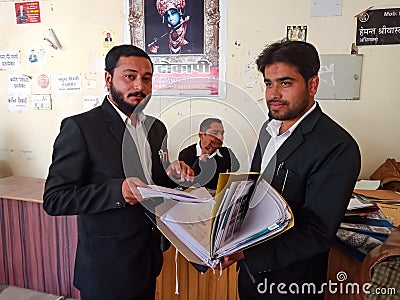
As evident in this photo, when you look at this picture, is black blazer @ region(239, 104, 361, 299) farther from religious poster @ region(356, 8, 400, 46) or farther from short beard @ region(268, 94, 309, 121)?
religious poster @ region(356, 8, 400, 46)

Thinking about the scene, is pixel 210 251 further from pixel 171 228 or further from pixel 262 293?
pixel 262 293

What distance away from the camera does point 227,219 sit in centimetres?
79

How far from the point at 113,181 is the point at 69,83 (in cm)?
171

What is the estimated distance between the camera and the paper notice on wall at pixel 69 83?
99.3 inches

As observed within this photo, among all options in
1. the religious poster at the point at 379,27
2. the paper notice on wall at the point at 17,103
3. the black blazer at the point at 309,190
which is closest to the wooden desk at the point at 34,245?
the paper notice on wall at the point at 17,103

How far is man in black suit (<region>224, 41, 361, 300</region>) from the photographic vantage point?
90cm

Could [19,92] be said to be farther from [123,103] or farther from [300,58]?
[300,58]

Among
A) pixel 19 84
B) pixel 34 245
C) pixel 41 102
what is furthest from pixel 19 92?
pixel 34 245

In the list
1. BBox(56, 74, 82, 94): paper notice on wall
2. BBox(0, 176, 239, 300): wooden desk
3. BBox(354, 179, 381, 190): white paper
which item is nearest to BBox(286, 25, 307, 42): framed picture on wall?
BBox(354, 179, 381, 190): white paper

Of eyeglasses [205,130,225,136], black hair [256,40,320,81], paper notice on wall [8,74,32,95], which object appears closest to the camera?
black hair [256,40,320,81]

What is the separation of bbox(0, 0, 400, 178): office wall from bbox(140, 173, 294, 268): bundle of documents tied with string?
314 mm

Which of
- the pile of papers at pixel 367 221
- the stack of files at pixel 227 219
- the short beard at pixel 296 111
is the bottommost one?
the pile of papers at pixel 367 221

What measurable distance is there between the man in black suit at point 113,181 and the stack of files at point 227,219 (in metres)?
0.16

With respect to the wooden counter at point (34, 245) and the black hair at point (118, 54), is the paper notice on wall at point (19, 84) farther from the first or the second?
the black hair at point (118, 54)
